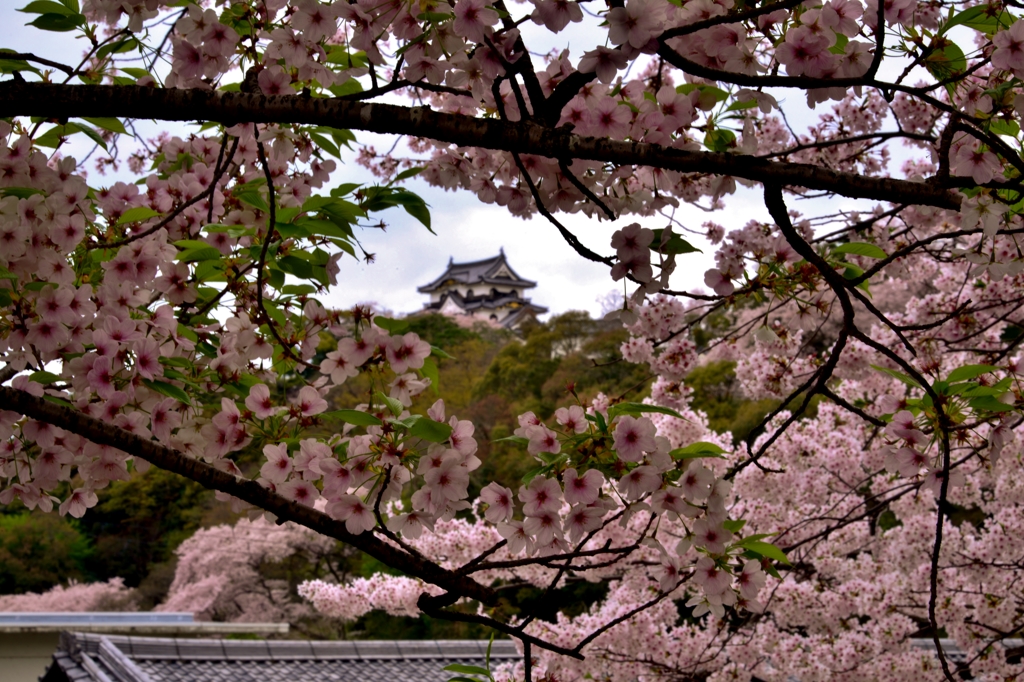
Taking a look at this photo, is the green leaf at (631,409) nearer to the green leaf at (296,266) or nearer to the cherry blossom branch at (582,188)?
the cherry blossom branch at (582,188)

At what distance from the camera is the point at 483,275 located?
44688 mm

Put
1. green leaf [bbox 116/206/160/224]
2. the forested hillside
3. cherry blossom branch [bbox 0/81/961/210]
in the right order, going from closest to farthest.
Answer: cherry blossom branch [bbox 0/81/961/210] → green leaf [bbox 116/206/160/224] → the forested hillside

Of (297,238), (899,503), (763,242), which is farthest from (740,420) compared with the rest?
(297,238)

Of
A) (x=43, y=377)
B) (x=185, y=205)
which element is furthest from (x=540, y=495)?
(x=43, y=377)

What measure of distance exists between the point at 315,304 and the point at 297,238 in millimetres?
269

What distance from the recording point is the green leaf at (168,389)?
1.54 metres

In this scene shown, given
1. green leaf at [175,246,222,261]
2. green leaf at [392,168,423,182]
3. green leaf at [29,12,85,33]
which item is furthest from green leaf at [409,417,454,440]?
green leaf at [29,12,85,33]

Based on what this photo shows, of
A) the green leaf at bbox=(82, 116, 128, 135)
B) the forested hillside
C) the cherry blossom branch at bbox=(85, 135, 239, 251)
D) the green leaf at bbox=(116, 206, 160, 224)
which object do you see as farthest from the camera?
the forested hillside

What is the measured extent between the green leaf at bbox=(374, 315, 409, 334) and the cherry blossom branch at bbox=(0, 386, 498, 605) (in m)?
0.35

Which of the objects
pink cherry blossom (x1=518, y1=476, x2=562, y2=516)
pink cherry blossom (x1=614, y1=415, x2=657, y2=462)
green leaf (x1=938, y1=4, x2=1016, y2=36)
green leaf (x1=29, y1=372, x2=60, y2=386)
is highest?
green leaf (x1=938, y1=4, x2=1016, y2=36)

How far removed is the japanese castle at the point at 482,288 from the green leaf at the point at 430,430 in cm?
4119

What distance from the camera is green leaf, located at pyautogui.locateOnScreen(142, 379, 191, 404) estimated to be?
154cm

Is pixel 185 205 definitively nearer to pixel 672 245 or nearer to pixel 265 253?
pixel 265 253

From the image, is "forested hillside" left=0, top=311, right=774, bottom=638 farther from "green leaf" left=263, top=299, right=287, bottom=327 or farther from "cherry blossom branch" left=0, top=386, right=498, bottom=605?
"cherry blossom branch" left=0, top=386, right=498, bottom=605
